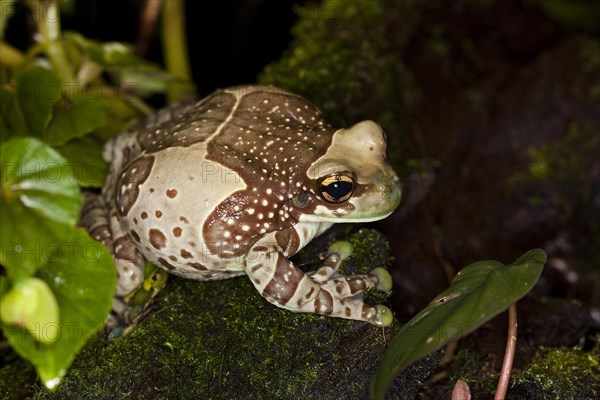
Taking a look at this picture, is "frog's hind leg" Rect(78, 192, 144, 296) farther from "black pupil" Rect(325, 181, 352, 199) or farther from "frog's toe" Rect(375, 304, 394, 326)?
"frog's toe" Rect(375, 304, 394, 326)

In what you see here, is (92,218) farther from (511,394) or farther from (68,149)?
(511,394)

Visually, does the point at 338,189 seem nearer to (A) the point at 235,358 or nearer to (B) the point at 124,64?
(A) the point at 235,358

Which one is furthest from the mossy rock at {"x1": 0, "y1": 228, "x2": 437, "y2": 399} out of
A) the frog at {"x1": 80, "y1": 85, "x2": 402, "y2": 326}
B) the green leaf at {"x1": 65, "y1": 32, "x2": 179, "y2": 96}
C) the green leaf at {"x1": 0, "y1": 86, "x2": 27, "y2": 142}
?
the green leaf at {"x1": 65, "y1": 32, "x2": 179, "y2": 96}

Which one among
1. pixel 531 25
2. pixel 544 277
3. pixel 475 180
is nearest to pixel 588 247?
pixel 544 277

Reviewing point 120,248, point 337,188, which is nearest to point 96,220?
point 120,248

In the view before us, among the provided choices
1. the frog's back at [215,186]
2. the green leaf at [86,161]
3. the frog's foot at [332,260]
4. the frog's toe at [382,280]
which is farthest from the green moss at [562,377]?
the green leaf at [86,161]

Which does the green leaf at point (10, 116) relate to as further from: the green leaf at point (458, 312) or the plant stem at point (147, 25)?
the green leaf at point (458, 312)
